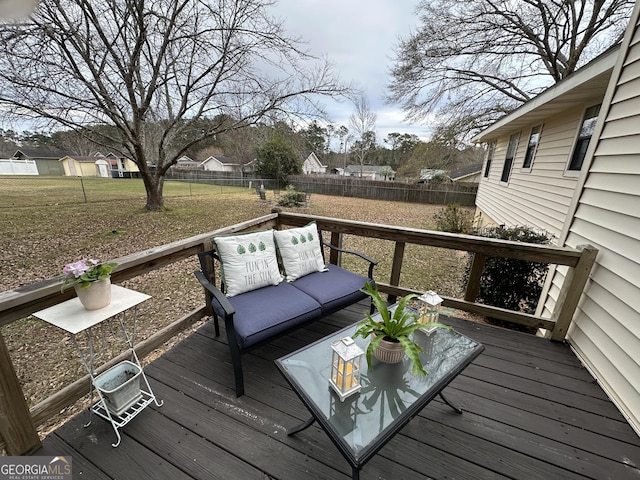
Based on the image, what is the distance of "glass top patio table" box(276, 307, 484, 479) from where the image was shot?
3.15 ft

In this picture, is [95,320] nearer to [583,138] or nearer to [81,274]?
[81,274]

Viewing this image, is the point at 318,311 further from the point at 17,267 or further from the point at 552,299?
the point at 17,267

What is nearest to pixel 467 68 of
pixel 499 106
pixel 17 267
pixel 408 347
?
pixel 499 106

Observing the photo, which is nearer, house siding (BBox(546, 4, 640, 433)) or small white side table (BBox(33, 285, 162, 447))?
small white side table (BBox(33, 285, 162, 447))

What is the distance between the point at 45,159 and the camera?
20.6 meters

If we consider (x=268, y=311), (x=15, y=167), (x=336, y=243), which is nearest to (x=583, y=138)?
(x=336, y=243)

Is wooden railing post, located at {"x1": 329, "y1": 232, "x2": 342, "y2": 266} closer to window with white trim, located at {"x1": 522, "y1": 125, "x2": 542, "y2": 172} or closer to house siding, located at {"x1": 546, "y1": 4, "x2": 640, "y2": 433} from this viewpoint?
house siding, located at {"x1": 546, "y1": 4, "x2": 640, "y2": 433}

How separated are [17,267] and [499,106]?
1343cm

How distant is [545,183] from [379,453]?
5530 mm

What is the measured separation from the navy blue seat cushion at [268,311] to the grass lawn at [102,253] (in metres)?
1.40

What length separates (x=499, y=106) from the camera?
914 centimetres

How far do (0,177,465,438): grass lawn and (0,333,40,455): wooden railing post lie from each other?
2.35ft

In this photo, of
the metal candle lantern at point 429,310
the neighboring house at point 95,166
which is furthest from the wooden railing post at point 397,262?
the neighboring house at point 95,166

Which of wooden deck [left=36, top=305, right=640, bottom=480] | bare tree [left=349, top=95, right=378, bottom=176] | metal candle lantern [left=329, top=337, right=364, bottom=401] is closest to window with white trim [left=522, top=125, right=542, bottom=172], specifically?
wooden deck [left=36, top=305, right=640, bottom=480]
